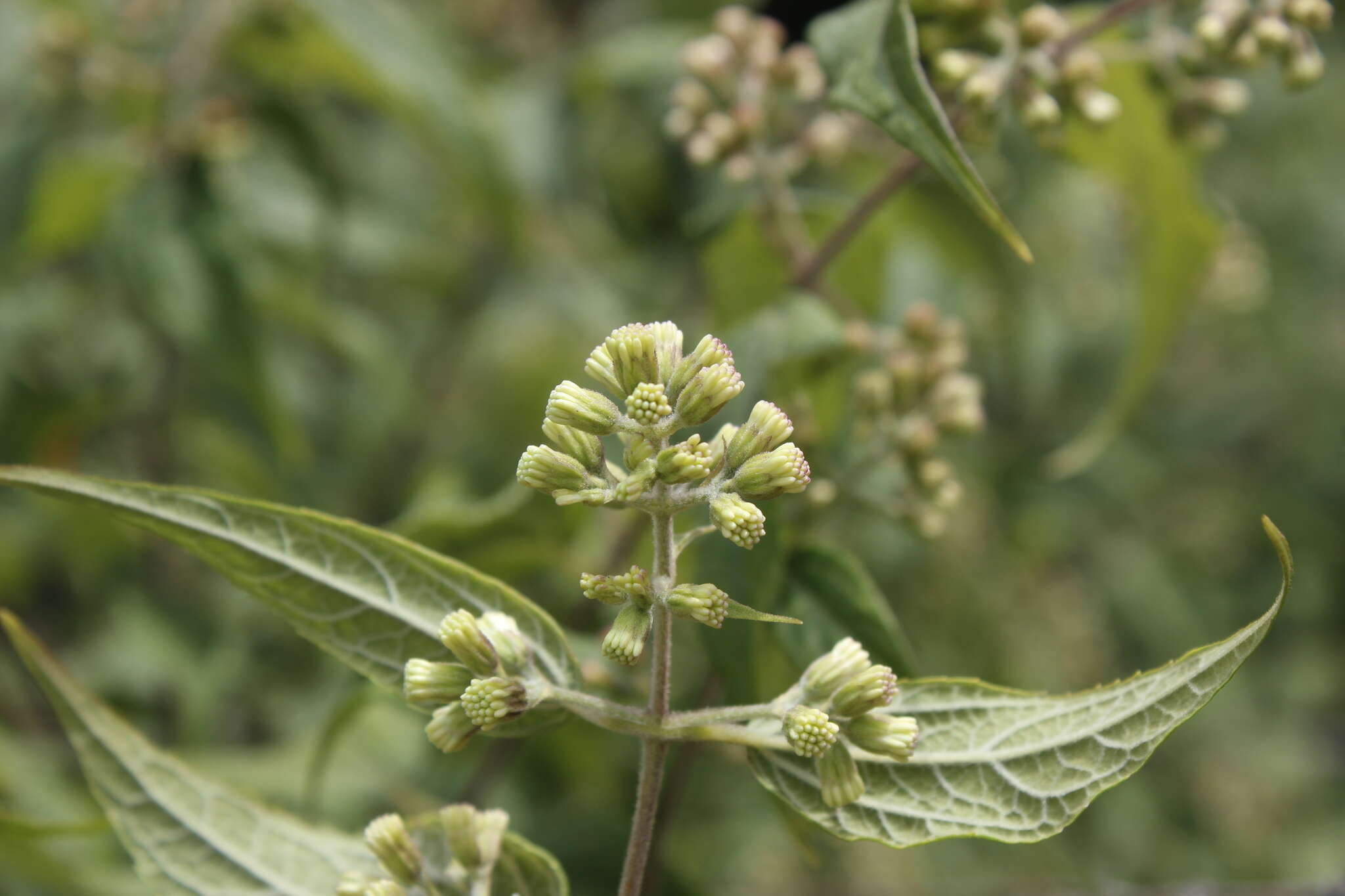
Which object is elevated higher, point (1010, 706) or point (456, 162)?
point (456, 162)

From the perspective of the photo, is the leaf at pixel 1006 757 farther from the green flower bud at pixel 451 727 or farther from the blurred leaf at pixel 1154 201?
the blurred leaf at pixel 1154 201

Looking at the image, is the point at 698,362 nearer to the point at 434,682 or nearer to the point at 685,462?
the point at 685,462

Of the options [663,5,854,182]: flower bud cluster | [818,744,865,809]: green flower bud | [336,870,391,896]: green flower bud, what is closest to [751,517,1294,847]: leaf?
[818,744,865,809]: green flower bud

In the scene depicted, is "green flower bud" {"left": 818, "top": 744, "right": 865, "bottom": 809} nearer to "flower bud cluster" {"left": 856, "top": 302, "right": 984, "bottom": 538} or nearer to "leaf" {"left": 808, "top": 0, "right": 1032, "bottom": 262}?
"leaf" {"left": 808, "top": 0, "right": 1032, "bottom": 262}

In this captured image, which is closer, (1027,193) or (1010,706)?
(1010,706)

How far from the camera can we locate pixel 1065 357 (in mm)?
3689

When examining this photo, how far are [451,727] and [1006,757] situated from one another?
53cm

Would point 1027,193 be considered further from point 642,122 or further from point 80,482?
point 80,482

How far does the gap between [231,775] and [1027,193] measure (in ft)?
7.28

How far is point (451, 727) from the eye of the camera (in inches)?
41.9

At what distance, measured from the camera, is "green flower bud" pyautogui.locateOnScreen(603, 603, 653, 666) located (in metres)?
0.99

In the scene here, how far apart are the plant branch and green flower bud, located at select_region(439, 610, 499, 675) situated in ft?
3.12

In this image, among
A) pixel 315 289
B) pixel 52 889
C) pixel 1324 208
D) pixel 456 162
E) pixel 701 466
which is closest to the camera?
pixel 701 466

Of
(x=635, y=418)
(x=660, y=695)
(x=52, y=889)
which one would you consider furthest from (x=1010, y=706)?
(x=52, y=889)
